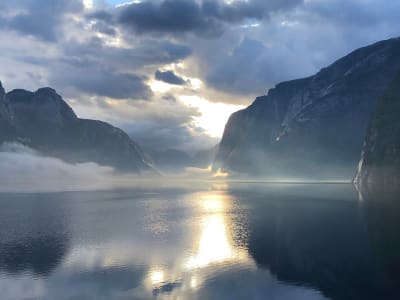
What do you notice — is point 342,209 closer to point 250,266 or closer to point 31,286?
point 250,266

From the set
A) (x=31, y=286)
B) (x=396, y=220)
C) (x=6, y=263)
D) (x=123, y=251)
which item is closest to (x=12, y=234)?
(x=6, y=263)

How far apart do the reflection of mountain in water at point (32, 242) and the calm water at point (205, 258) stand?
0.64ft

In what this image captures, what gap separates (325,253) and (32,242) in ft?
209

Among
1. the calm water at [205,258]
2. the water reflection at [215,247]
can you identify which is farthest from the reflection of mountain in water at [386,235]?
the water reflection at [215,247]

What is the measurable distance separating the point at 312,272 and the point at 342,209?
3259 inches

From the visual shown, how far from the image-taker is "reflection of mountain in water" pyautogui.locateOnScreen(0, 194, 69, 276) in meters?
65.2

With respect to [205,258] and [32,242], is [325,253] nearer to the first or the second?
[205,258]

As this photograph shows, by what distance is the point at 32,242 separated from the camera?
3346 inches

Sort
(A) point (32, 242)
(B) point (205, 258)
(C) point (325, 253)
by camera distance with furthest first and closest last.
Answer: (A) point (32, 242), (B) point (205, 258), (C) point (325, 253)

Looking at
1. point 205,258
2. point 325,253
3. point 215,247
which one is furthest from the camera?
point 215,247

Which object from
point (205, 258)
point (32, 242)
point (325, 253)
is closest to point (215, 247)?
point (205, 258)

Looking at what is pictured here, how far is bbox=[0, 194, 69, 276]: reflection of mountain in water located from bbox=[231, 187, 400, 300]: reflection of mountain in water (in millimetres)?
38652

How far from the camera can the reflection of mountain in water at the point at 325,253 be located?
172 feet

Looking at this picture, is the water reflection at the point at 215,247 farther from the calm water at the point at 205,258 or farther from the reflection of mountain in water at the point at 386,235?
the reflection of mountain in water at the point at 386,235
